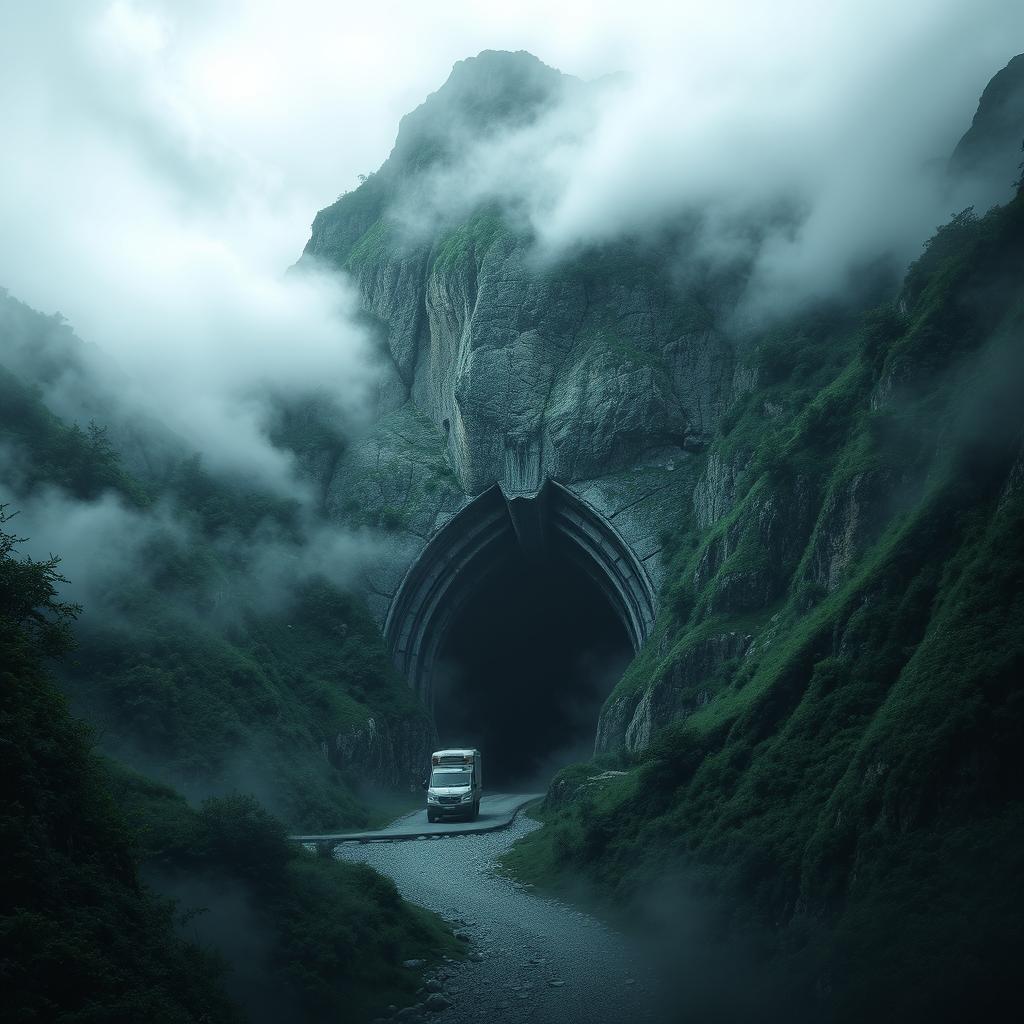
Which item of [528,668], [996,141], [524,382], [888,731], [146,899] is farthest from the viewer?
[528,668]

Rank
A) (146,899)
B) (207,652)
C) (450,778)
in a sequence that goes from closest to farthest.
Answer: (146,899), (450,778), (207,652)

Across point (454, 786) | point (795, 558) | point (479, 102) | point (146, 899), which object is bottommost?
point (146, 899)

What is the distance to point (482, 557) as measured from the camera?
180 ft

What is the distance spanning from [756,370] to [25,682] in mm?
38318

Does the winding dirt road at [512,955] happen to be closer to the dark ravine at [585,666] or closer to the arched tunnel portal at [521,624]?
the dark ravine at [585,666]

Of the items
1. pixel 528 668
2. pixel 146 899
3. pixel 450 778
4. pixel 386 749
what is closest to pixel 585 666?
pixel 528 668

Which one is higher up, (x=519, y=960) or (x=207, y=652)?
(x=207, y=652)

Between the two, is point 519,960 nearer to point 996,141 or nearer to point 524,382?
point 996,141

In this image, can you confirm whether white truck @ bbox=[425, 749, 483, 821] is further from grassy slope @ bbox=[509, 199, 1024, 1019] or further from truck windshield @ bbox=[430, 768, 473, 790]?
grassy slope @ bbox=[509, 199, 1024, 1019]

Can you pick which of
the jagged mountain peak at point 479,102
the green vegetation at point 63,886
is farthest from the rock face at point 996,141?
the jagged mountain peak at point 479,102

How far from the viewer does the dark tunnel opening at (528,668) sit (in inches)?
2335

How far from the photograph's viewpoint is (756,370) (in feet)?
144

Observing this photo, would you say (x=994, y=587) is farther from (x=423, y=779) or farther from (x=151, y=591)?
(x=423, y=779)

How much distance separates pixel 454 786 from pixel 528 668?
106 feet
